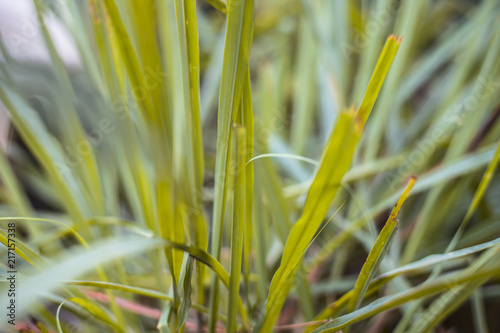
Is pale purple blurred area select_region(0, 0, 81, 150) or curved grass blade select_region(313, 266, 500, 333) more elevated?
pale purple blurred area select_region(0, 0, 81, 150)

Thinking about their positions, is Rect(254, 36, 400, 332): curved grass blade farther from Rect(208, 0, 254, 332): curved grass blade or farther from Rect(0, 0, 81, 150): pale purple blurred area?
Rect(0, 0, 81, 150): pale purple blurred area

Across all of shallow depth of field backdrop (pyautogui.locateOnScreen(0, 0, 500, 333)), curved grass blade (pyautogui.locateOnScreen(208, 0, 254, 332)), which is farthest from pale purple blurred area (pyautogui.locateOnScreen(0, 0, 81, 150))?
curved grass blade (pyautogui.locateOnScreen(208, 0, 254, 332))

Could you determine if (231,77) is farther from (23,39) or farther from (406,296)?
(23,39)

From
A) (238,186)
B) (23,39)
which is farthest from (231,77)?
(23,39)

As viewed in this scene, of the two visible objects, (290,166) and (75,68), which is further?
(75,68)

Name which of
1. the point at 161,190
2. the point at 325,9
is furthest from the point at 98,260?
the point at 325,9

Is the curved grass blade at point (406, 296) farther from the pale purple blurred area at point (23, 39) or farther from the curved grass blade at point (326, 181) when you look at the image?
the pale purple blurred area at point (23, 39)

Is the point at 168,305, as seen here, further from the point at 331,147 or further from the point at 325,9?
the point at 325,9

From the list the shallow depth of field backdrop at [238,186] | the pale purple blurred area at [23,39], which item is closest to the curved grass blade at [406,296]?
the shallow depth of field backdrop at [238,186]
